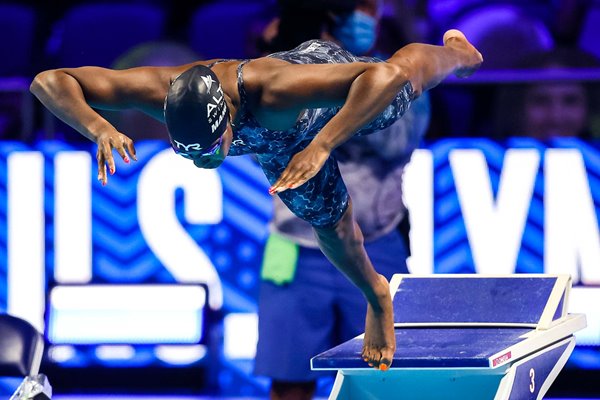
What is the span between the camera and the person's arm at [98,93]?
444 centimetres

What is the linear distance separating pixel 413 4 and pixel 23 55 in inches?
98.0

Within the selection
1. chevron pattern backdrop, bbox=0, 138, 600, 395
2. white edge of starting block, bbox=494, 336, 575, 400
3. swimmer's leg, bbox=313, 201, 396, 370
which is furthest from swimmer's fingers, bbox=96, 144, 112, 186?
chevron pattern backdrop, bbox=0, 138, 600, 395

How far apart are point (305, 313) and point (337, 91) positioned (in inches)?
61.2

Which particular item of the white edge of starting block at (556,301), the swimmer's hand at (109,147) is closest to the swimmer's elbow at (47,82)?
the swimmer's hand at (109,147)

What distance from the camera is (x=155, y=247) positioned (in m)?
6.73

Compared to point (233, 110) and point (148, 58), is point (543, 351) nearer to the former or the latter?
point (233, 110)

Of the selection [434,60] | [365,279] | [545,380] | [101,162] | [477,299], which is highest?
[434,60]

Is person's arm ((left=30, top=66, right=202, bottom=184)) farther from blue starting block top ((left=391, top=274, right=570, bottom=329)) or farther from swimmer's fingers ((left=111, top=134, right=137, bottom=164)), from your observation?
blue starting block top ((left=391, top=274, right=570, bottom=329))

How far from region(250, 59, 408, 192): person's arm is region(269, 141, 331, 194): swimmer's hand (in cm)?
2

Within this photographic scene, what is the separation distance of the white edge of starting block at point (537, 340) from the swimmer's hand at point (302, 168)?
0.92 metres

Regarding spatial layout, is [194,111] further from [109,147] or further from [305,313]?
[305,313]

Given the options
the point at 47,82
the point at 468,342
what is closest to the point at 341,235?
the point at 468,342

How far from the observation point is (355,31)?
18.7ft

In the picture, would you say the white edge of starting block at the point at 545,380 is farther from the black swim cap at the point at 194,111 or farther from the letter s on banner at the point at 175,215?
the letter s on banner at the point at 175,215
